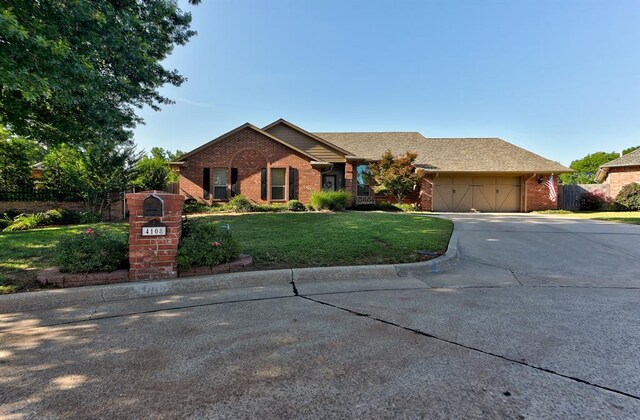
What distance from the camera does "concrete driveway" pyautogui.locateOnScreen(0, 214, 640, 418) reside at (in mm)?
2064

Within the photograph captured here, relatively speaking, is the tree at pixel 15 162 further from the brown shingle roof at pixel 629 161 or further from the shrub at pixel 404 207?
the brown shingle roof at pixel 629 161

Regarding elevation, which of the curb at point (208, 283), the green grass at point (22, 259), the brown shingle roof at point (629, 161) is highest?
the brown shingle roof at point (629, 161)

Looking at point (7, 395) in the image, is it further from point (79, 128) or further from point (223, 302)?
point (79, 128)

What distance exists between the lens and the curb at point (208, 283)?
4004mm

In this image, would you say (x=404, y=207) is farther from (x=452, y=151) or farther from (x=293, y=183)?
(x=293, y=183)

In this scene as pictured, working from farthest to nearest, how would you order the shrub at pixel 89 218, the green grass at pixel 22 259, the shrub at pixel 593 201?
the shrub at pixel 593 201, the shrub at pixel 89 218, the green grass at pixel 22 259

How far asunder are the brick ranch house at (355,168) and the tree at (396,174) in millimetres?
884

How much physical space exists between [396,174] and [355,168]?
2.70 meters

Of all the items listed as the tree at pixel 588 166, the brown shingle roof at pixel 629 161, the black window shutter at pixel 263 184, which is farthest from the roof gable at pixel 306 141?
the tree at pixel 588 166

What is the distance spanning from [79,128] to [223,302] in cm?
774

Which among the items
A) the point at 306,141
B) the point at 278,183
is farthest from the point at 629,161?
the point at 278,183

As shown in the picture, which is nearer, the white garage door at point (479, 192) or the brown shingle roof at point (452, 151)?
the brown shingle roof at point (452, 151)

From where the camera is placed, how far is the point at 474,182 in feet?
70.1

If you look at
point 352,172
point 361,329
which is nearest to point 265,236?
point 361,329
